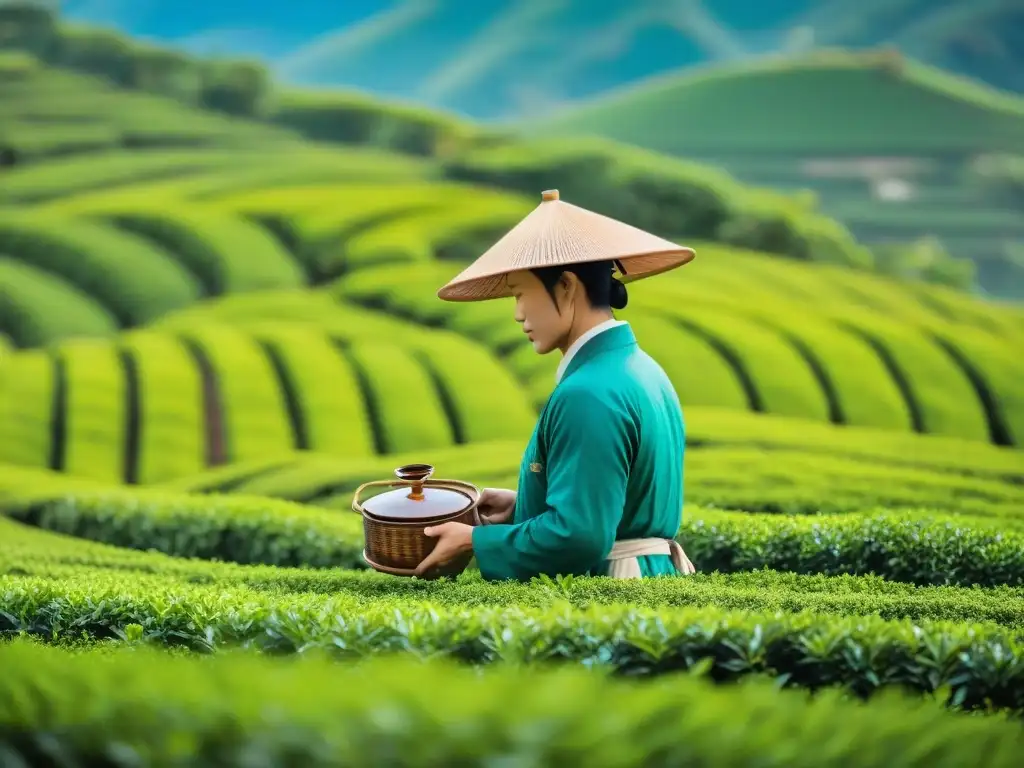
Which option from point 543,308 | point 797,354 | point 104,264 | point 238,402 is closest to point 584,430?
point 543,308

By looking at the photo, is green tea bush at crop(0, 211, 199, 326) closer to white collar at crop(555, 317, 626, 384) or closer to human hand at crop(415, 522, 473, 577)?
human hand at crop(415, 522, 473, 577)

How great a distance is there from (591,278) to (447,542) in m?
1.27

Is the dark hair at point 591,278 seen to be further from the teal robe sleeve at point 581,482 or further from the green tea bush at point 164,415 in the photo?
the green tea bush at point 164,415

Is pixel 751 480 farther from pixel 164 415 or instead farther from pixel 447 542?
pixel 164 415

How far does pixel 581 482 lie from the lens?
3.57m

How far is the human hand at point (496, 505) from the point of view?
4422mm

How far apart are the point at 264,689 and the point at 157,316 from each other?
15.3 metres

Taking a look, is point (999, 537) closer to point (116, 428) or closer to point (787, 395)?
point (787, 395)

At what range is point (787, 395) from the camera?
13.7m

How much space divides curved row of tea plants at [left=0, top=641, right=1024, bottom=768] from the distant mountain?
24965 mm

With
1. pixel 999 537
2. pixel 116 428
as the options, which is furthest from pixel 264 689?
pixel 116 428

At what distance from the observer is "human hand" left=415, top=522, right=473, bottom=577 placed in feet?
12.8

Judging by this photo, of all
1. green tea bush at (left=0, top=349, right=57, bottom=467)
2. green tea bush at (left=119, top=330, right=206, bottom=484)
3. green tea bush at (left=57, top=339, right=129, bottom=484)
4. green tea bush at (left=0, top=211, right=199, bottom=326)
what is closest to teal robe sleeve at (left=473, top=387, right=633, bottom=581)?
green tea bush at (left=119, top=330, right=206, bottom=484)

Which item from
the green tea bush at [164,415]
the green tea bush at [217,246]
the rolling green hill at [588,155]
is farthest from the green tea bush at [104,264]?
the rolling green hill at [588,155]
